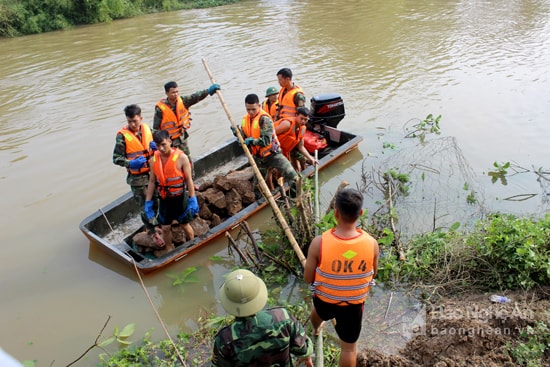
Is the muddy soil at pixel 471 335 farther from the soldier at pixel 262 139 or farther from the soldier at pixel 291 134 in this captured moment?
the soldier at pixel 291 134

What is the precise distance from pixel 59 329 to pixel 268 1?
23.0m

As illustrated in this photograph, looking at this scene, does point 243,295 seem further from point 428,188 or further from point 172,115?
point 428,188

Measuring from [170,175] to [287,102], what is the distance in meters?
2.59

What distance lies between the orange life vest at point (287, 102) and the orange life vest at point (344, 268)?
4.03 m

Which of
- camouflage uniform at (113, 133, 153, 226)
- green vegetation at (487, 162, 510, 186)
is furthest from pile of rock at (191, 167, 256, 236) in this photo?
green vegetation at (487, 162, 510, 186)

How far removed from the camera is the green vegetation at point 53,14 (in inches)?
774

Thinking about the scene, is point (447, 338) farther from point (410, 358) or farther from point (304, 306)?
point (304, 306)

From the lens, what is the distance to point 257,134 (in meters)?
5.88

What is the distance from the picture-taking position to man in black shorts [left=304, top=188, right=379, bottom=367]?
9.17 feet

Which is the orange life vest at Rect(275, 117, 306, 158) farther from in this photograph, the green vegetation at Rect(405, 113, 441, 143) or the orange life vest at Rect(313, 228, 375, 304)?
the orange life vest at Rect(313, 228, 375, 304)

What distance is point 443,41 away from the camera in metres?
14.5

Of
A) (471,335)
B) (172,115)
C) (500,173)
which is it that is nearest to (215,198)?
(172,115)

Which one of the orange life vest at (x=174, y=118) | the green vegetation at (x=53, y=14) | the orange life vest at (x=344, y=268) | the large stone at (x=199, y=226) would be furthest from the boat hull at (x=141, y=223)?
the green vegetation at (x=53, y=14)

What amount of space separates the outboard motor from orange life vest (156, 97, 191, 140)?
2657 mm
